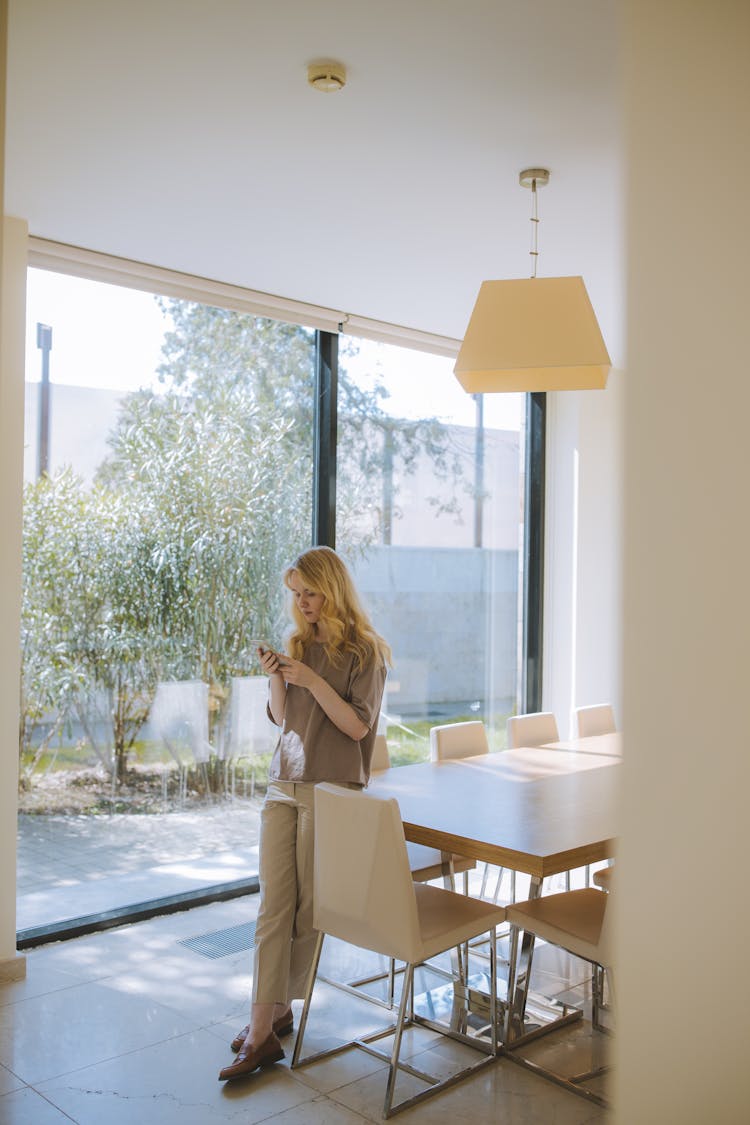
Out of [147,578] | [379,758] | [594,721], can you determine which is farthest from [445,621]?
[379,758]

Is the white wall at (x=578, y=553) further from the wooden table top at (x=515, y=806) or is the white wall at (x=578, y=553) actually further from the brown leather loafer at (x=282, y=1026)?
the brown leather loafer at (x=282, y=1026)

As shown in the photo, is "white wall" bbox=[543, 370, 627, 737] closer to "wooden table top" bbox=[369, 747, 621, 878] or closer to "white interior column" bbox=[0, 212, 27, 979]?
"wooden table top" bbox=[369, 747, 621, 878]

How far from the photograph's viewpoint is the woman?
3.06 metres

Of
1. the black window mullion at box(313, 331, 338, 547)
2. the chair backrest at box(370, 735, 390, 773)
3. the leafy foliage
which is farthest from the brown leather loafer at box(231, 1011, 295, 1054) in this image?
the black window mullion at box(313, 331, 338, 547)

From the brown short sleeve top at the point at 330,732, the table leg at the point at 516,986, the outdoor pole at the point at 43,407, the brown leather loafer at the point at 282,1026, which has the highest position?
the outdoor pole at the point at 43,407

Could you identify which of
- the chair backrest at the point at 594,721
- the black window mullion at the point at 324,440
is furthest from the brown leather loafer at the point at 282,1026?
the black window mullion at the point at 324,440

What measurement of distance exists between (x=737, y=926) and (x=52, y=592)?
3.76 metres

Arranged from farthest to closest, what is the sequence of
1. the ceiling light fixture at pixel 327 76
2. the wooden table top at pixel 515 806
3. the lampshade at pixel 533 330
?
the lampshade at pixel 533 330 → the wooden table top at pixel 515 806 → the ceiling light fixture at pixel 327 76

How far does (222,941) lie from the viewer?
13.5 ft

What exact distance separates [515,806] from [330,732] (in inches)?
26.2

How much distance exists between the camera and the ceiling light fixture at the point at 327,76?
2.67 m

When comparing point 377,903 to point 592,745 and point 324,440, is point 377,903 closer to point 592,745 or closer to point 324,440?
point 592,745

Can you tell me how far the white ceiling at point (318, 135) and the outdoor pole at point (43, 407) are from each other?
0.42 m

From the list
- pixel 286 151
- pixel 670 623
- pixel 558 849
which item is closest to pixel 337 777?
pixel 558 849
